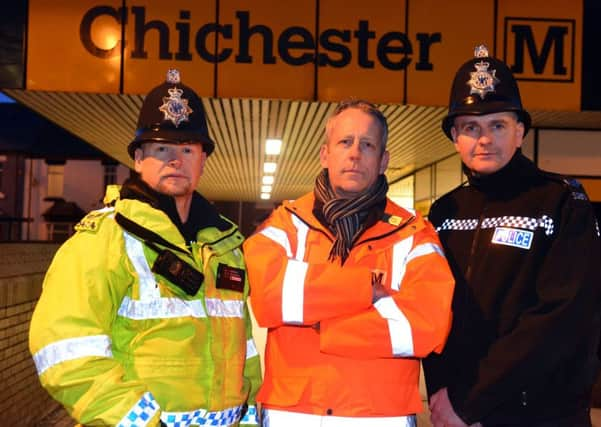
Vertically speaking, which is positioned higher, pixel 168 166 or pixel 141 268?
pixel 168 166

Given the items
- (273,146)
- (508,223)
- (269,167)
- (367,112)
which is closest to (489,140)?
(508,223)

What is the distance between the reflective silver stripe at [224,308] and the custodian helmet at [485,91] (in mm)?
1365

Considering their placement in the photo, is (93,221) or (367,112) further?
(367,112)

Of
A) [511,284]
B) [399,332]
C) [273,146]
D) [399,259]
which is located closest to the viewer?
[399,332]

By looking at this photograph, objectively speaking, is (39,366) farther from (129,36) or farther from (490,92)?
(129,36)

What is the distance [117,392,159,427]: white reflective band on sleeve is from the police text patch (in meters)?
1.62

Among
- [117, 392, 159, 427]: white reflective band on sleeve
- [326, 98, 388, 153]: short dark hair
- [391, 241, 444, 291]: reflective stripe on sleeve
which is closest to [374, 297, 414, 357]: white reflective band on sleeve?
[391, 241, 444, 291]: reflective stripe on sleeve

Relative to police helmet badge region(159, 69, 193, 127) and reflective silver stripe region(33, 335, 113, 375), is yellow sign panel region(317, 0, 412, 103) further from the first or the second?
reflective silver stripe region(33, 335, 113, 375)

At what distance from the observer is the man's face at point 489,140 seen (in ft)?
9.12

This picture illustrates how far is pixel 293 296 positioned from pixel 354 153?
71 cm

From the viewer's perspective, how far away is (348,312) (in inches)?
90.0

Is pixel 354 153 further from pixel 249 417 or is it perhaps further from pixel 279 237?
pixel 249 417

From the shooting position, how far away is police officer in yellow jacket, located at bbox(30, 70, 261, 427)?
2051mm

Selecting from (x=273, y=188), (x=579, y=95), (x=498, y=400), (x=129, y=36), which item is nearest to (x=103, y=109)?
(x=129, y=36)
